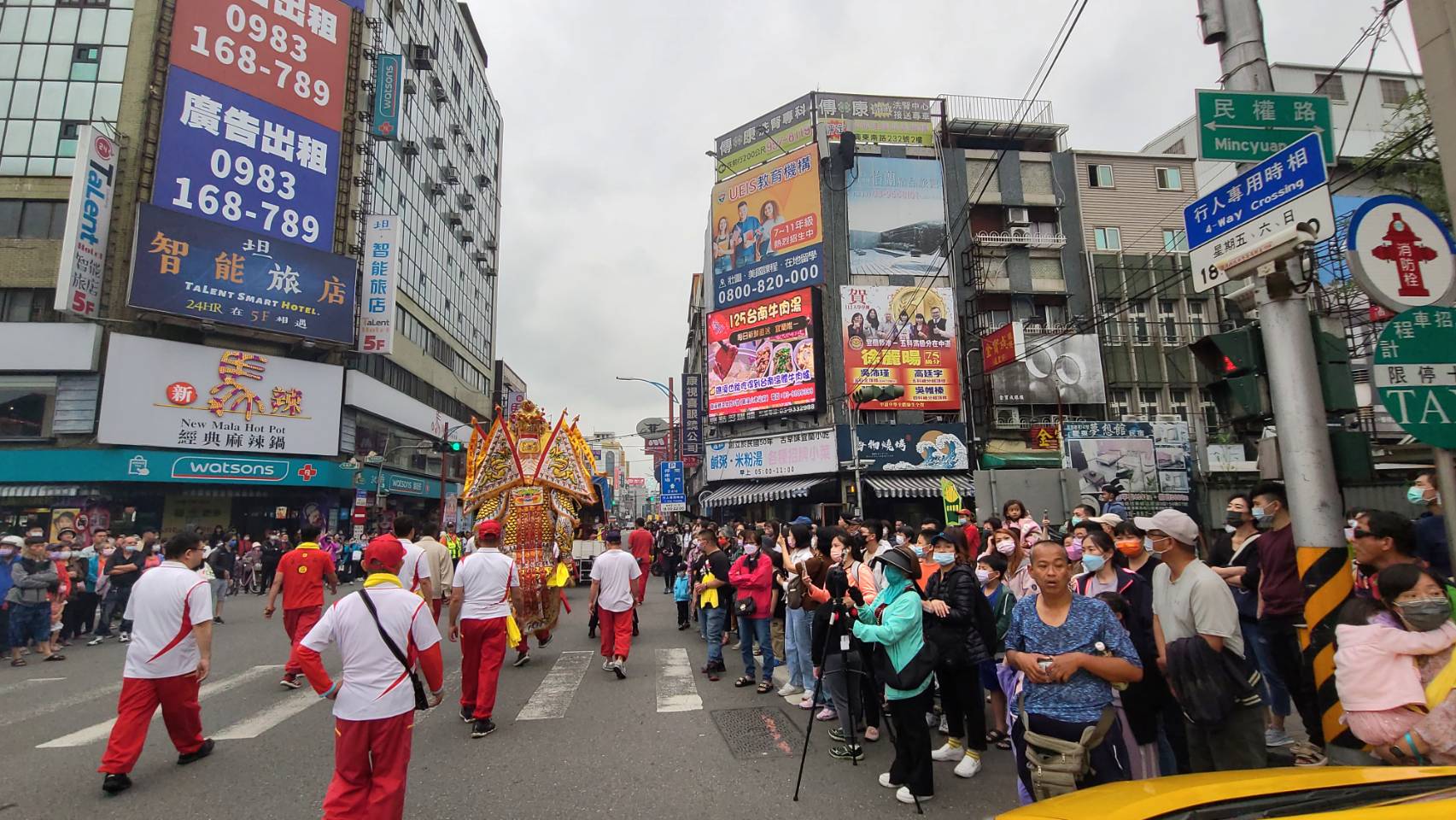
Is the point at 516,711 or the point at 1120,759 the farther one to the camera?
the point at 516,711

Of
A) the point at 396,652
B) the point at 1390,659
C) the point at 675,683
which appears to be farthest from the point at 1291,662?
the point at 396,652

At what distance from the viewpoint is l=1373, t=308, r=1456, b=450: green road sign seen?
155 inches

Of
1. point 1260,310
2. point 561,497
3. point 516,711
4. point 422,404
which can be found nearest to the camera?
point 1260,310

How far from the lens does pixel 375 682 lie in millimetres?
3904

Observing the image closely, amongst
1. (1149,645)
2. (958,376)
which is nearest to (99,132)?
(958,376)

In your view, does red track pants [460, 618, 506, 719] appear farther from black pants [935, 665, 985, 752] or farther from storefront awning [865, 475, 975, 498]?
storefront awning [865, 475, 975, 498]

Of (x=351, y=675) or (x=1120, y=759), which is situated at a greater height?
(x=351, y=675)

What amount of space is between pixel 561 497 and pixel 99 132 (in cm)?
2469

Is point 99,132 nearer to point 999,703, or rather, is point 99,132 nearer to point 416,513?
point 416,513

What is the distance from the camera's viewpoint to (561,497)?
36.5 feet

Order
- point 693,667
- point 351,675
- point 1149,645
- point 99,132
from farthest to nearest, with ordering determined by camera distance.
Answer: point 99,132
point 693,667
point 1149,645
point 351,675

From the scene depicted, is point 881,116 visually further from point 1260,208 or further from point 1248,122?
point 1260,208

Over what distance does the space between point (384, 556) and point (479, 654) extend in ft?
9.08

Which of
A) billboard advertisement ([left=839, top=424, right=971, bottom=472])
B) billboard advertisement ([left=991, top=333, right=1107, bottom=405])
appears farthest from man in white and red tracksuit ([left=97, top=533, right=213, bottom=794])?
billboard advertisement ([left=991, top=333, right=1107, bottom=405])
